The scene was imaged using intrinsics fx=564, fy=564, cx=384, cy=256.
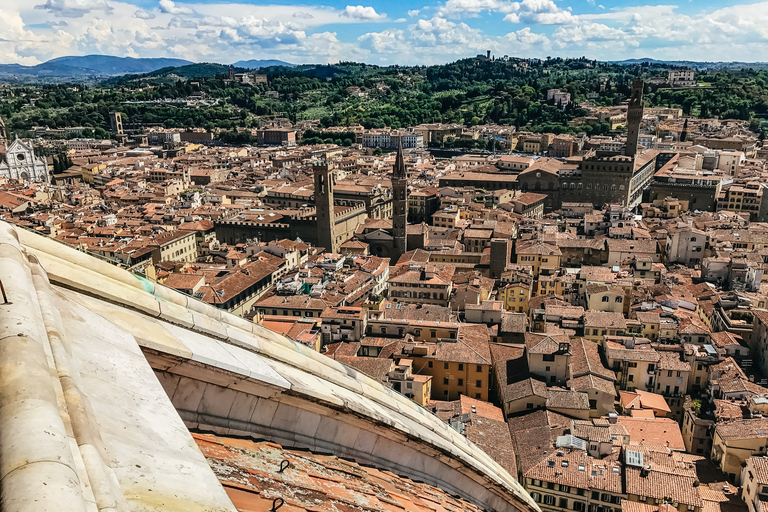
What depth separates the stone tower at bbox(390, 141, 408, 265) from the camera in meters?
41.1

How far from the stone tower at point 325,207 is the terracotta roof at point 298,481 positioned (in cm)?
3761

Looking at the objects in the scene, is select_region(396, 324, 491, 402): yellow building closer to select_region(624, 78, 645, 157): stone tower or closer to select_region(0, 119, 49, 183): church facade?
select_region(624, 78, 645, 157): stone tower

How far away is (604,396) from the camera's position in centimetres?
2216

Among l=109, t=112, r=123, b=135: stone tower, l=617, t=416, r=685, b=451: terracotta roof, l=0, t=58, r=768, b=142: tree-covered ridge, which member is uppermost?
l=0, t=58, r=768, b=142: tree-covered ridge

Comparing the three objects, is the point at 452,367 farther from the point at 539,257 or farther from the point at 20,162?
the point at 20,162

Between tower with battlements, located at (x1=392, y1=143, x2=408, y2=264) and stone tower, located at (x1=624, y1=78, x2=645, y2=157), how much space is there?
89.2 ft

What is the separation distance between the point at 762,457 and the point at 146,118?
13250 centimetres

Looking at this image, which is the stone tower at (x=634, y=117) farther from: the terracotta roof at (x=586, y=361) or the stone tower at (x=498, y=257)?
the terracotta roof at (x=586, y=361)

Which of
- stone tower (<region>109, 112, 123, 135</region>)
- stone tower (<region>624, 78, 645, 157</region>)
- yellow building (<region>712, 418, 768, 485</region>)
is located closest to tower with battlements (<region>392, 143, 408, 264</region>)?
yellow building (<region>712, 418, 768, 485</region>)

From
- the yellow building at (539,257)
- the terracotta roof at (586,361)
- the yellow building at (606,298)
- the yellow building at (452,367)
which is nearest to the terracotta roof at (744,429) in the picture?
the terracotta roof at (586,361)

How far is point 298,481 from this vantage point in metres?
3.38

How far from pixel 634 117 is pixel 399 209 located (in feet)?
98.1

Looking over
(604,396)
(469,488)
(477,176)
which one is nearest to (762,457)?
(604,396)

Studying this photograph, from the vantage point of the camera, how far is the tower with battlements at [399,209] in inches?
1618
